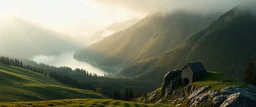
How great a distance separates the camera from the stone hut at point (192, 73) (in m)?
118

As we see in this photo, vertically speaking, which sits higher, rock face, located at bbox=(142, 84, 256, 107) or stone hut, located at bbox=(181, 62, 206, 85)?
stone hut, located at bbox=(181, 62, 206, 85)

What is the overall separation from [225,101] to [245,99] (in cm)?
651

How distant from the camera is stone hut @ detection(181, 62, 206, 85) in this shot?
4643 inches

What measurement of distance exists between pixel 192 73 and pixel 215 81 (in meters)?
11.6

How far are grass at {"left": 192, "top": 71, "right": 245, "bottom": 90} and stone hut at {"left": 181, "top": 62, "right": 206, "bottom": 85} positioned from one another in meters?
2.68

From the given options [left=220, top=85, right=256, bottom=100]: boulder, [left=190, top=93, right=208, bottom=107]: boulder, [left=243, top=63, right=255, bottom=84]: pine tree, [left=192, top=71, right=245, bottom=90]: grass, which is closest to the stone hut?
[left=192, top=71, right=245, bottom=90]: grass

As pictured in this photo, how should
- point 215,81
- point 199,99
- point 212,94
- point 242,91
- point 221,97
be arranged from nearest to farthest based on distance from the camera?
point 221,97 → point 242,91 → point 212,94 → point 199,99 → point 215,81

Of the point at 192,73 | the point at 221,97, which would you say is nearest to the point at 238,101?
the point at 221,97

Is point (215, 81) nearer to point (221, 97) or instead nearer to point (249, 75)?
point (221, 97)

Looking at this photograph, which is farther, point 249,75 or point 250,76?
point 249,75

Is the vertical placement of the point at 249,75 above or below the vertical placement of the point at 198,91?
above

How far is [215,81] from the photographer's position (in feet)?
356

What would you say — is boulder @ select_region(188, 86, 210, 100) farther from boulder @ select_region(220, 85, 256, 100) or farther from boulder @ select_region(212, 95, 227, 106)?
boulder @ select_region(212, 95, 227, 106)

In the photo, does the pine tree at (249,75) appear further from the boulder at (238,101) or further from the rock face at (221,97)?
the boulder at (238,101)
